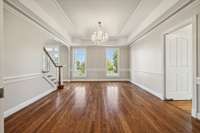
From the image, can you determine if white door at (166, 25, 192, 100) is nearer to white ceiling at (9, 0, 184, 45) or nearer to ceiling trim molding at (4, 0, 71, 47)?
white ceiling at (9, 0, 184, 45)

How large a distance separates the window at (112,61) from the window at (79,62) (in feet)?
5.79

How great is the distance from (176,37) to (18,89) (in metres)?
5.00

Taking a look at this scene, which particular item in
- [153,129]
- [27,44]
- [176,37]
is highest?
[176,37]

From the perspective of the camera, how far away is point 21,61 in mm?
4055

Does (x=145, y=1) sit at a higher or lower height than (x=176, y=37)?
higher

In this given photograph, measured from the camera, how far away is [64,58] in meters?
10.8

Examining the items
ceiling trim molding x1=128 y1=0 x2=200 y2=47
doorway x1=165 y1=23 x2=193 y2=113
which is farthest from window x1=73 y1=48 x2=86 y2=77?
doorway x1=165 y1=23 x2=193 y2=113

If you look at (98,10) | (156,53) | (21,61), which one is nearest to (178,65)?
(156,53)

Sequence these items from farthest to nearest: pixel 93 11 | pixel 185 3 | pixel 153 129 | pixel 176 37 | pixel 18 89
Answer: pixel 93 11, pixel 176 37, pixel 18 89, pixel 185 3, pixel 153 129

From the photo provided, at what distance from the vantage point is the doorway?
4.99 m

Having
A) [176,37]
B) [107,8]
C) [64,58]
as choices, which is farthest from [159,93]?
[64,58]

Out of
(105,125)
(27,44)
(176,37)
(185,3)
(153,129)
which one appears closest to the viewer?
(153,129)

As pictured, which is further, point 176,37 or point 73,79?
point 73,79

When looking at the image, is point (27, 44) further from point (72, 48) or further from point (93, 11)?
point (72, 48)
